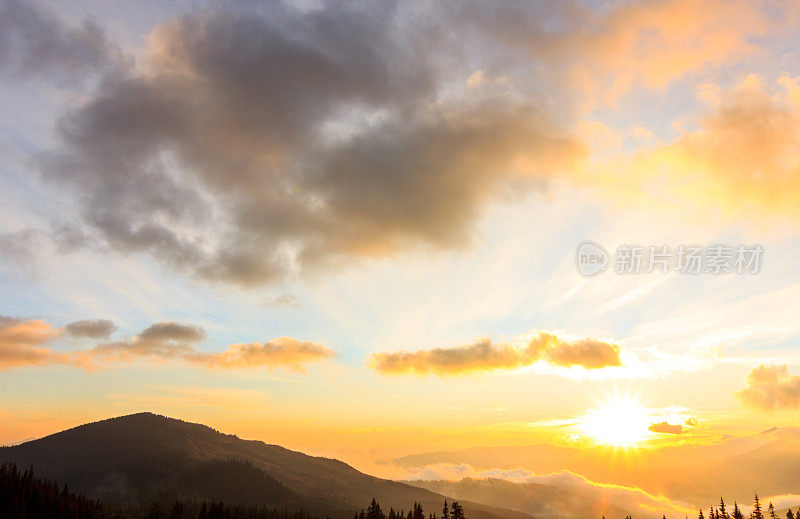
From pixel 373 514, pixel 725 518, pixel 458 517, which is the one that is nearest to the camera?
pixel 458 517

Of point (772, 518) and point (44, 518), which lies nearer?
point (772, 518)

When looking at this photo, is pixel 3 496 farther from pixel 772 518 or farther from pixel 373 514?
pixel 772 518

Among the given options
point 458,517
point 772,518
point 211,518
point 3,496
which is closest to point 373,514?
point 458,517

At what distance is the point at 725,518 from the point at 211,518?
198 meters

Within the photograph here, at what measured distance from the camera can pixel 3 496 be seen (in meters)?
199

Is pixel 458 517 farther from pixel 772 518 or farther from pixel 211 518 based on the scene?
pixel 211 518

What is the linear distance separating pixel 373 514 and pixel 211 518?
101m

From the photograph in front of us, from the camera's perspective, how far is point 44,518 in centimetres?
19662

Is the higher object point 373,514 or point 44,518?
point 373,514

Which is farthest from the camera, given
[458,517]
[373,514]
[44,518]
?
[44,518]

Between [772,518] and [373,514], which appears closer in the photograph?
[373,514]

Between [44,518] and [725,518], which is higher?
[725,518]

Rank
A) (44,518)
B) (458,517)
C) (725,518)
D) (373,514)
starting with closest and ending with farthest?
(458,517) < (373,514) < (725,518) < (44,518)

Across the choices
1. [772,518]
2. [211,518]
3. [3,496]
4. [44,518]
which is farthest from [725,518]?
[3,496]
